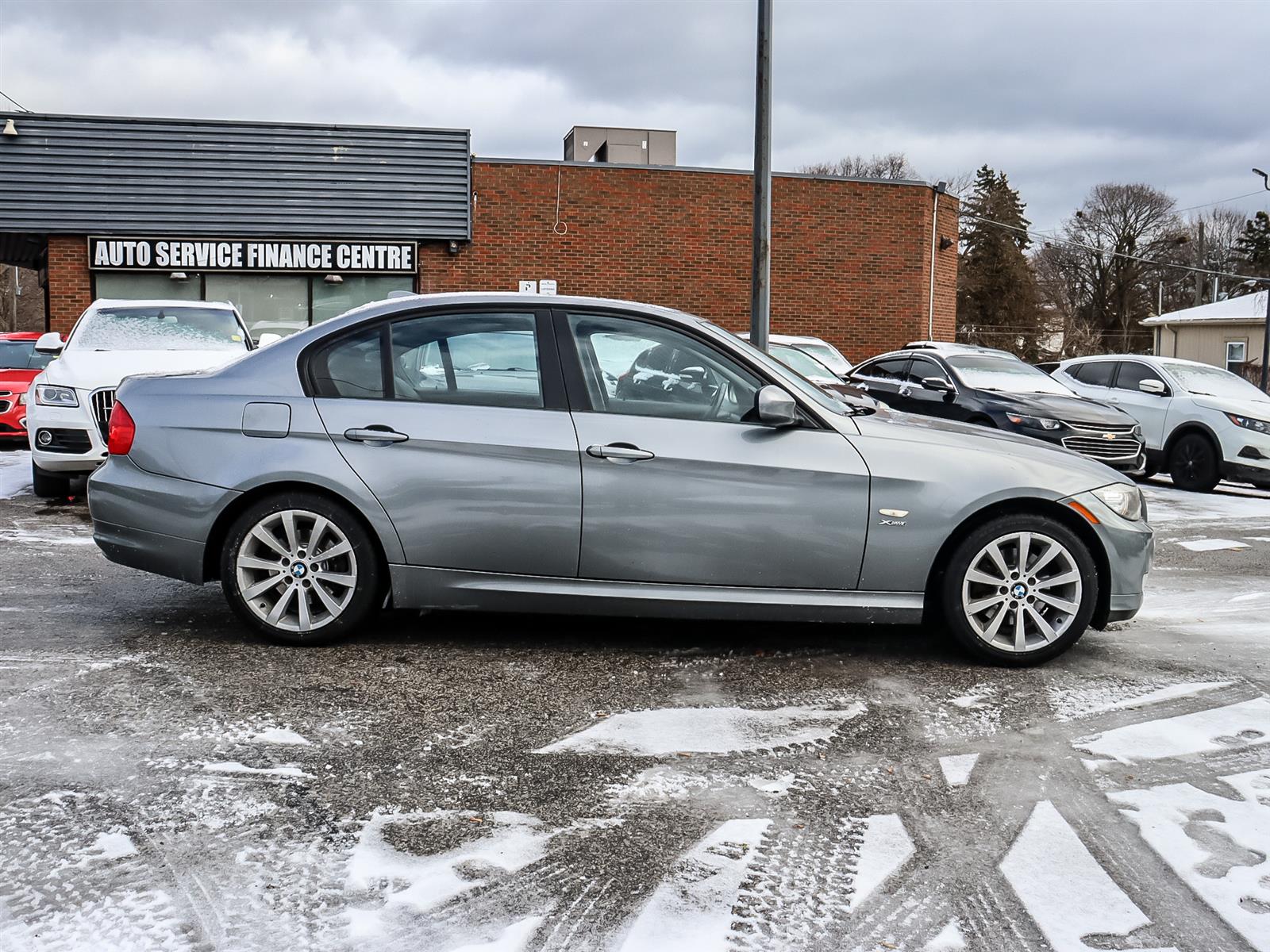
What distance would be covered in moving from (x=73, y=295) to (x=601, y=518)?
1799cm

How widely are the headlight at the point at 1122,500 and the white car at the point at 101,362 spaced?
6323 millimetres

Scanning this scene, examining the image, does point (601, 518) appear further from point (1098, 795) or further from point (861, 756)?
point (1098, 795)

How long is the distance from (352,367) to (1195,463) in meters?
11.2

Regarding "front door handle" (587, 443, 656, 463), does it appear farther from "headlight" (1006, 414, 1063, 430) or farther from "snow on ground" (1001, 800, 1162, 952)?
"headlight" (1006, 414, 1063, 430)

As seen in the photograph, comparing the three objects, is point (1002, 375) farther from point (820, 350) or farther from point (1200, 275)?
point (1200, 275)

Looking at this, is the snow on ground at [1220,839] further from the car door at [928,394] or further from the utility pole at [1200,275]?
the utility pole at [1200,275]

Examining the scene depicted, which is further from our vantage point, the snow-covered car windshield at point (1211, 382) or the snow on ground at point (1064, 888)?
the snow-covered car windshield at point (1211, 382)

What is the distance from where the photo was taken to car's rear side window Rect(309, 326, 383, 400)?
5.24 metres

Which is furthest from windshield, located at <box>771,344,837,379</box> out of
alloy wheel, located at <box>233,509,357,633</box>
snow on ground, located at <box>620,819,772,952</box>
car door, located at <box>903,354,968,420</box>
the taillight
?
snow on ground, located at <box>620,819,772,952</box>

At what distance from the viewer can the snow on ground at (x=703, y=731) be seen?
13.2ft

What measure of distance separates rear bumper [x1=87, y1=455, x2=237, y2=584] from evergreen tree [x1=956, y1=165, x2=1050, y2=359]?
61.2m

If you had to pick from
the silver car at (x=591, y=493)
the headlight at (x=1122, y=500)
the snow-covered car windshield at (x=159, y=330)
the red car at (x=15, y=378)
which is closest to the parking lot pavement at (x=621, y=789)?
the silver car at (x=591, y=493)

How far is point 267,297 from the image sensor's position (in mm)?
20688

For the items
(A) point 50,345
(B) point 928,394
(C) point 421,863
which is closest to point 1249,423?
(B) point 928,394
